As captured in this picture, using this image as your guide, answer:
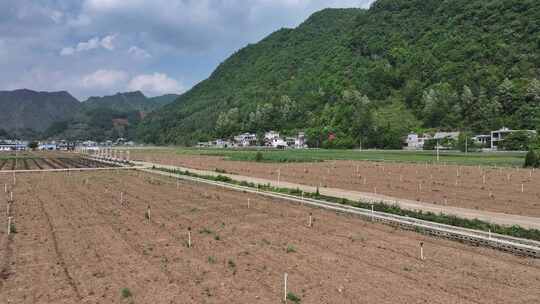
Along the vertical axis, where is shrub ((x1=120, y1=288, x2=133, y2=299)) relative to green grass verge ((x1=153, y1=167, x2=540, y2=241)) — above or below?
below

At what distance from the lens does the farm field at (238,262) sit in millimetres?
9359

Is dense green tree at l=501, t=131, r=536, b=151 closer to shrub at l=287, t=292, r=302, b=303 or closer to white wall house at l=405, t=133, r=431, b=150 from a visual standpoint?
white wall house at l=405, t=133, r=431, b=150

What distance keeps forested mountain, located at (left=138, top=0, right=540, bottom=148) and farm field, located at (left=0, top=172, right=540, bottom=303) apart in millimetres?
85282

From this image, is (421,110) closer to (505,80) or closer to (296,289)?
(505,80)

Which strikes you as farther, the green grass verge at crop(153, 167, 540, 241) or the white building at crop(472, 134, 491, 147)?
the white building at crop(472, 134, 491, 147)

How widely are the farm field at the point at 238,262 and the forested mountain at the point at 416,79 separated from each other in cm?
8528

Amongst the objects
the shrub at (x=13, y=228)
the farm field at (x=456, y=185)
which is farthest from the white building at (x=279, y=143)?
the shrub at (x=13, y=228)

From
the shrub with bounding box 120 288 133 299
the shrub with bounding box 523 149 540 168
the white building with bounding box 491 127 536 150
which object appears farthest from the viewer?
the white building with bounding box 491 127 536 150

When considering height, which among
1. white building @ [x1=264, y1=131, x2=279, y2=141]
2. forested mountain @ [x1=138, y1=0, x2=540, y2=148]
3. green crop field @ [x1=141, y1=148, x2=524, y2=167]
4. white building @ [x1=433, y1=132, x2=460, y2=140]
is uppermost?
forested mountain @ [x1=138, y1=0, x2=540, y2=148]

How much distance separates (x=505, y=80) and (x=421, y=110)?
74.0ft

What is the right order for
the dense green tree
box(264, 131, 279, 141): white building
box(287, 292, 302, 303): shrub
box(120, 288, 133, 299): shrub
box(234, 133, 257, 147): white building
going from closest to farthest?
box(287, 292, 302, 303): shrub
box(120, 288, 133, 299): shrub
the dense green tree
box(264, 131, 279, 141): white building
box(234, 133, 257, 147): white building

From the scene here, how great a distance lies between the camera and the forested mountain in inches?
3915

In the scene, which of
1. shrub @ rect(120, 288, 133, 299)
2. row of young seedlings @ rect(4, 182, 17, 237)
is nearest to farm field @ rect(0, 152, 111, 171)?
row of young seedlings @ rect(4, 182, 17, 237)

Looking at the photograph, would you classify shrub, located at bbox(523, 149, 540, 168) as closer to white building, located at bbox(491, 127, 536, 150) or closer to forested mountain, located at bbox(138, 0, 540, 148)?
white building, located at bbox(491, 127, 536, 150)
